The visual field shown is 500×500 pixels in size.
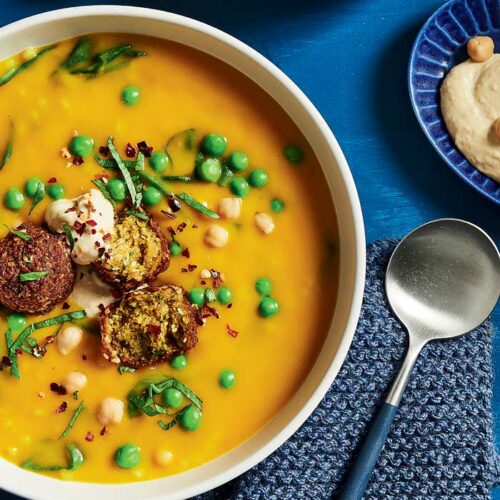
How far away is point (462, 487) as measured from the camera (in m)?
2.12

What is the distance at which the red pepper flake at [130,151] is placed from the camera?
1.96 meters

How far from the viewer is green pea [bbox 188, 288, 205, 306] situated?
1963 millimetres

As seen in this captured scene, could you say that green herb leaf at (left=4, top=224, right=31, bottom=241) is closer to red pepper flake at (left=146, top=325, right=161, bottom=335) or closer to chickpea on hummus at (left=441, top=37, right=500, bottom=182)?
red pepper flake at (left=146, top=325, right=161, bottom=335)

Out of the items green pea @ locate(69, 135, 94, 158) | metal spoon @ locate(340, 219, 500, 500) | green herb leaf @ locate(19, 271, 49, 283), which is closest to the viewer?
green herb leaf @ locate(19, 271, 49, 283)

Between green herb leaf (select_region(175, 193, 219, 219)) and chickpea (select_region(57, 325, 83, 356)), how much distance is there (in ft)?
1.42

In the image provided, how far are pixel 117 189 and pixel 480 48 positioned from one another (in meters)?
1.15

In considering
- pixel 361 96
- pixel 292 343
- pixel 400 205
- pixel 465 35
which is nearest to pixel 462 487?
pixel 292 343

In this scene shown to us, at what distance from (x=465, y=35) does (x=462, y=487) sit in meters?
1.33

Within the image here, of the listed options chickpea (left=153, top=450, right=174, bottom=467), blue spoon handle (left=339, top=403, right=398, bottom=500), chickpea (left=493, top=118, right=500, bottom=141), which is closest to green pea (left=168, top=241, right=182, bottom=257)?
chickpea (left=153, top=450, right=174, bottom=467)

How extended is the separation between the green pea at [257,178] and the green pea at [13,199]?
0.59 meters

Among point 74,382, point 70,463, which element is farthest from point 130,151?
point 70,463

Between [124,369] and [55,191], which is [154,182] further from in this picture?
[124,369]

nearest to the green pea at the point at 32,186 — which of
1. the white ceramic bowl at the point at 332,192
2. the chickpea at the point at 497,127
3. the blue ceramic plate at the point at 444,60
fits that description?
the white ceramic bowl at the point at 332,192

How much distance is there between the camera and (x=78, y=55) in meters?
1.98
